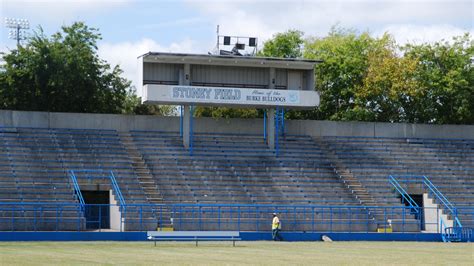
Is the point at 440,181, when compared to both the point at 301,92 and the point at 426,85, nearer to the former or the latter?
the point at 301,92

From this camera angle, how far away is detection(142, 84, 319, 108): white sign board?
53.2m

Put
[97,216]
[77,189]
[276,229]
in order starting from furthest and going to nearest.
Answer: [97,216]
[77,189]
[276,229]

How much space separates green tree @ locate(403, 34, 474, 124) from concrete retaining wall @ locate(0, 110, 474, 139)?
487 cm

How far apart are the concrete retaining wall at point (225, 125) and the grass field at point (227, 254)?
14864mm

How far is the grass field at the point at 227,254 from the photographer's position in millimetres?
29312

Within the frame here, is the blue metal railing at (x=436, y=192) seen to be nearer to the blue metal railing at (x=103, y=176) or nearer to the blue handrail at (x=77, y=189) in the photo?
the blue metal railing at (x=103, y=176)

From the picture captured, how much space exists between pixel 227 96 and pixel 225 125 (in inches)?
142

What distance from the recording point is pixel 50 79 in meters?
60.2

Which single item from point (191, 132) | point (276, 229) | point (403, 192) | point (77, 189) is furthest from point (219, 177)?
point (403, 192)

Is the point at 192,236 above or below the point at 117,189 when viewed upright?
below

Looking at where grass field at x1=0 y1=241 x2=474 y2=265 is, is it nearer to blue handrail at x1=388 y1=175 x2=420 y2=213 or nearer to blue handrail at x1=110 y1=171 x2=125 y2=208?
blue handrail at x1=110 y1=171 x2=125 y2=208

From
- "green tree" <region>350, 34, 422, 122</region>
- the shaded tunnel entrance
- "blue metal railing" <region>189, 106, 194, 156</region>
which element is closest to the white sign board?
"blue metal railing" <region>189, 106, 194, 156</region>

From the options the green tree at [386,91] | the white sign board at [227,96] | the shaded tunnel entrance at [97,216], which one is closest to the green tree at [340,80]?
the green tree at [386,91]

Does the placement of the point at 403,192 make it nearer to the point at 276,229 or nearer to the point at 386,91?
the point at 276,229
